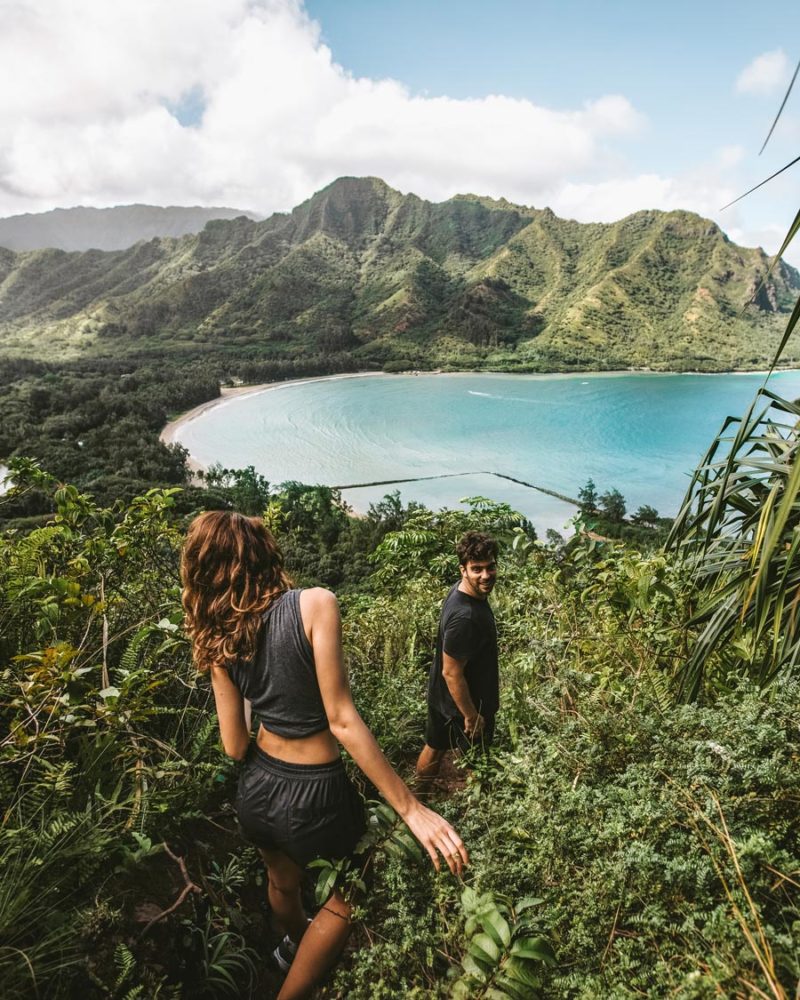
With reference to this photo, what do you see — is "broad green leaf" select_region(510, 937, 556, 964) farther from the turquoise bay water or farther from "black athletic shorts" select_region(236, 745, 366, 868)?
the turquoise bay water

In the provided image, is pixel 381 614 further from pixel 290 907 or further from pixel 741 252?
pixel 741 252

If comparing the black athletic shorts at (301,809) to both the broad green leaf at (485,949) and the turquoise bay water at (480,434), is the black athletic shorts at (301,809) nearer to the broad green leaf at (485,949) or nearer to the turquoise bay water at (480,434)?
the broad green leaf at (485,949)

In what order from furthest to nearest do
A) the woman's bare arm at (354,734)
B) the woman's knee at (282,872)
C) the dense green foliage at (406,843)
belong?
the woman's knee at (282,872) → the woman's bare arm at (354,734) → the dense green foliage at (406,843)

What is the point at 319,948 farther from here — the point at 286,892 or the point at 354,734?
the point at 354,734

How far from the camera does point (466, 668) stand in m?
2.57

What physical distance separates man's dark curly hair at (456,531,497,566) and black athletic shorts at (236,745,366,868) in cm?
120

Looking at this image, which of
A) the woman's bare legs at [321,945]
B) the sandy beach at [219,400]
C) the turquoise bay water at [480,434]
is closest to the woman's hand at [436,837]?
the woman's bare legs at [321,945]

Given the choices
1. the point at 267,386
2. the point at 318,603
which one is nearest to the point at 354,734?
the point at 318,603

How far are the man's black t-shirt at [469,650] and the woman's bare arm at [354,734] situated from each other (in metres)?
1.13

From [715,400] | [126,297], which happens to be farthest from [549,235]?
[126,297]

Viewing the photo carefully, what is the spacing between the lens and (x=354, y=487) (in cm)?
3997

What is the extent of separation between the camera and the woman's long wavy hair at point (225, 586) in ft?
4.62

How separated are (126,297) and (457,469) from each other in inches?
5183

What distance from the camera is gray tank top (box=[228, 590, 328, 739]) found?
139 centimetres
